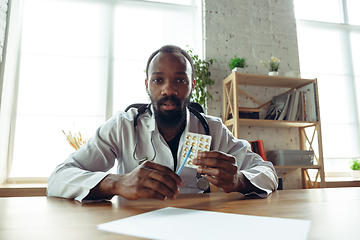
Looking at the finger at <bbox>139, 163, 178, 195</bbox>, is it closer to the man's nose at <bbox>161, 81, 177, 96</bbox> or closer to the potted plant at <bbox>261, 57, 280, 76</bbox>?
the man's nose at <bbox>161, 81, 177, 96</bbox>

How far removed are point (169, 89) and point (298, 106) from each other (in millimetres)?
1756

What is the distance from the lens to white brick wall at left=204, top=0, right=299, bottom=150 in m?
2.74

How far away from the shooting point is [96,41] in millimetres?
2734

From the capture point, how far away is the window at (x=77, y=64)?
2473 millimetres

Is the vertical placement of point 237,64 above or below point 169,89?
above

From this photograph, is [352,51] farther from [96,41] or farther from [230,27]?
[96,41]

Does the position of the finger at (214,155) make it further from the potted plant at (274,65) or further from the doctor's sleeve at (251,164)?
the potted plant at (274,65)

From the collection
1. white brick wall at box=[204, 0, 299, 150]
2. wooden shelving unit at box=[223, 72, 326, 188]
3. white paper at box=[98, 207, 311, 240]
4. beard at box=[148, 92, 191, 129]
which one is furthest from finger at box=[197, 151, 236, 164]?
white brick wall at box=[204, 0, 299, 150]

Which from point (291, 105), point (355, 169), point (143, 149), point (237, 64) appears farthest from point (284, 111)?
point (143, 149)

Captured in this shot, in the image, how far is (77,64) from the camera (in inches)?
104

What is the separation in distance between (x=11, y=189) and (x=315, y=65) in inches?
133

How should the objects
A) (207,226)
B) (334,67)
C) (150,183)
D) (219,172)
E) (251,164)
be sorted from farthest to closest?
(334,67) < (251,164) < (219,172) < (150,183) < (207,226)

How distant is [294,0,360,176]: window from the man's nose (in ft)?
7.97

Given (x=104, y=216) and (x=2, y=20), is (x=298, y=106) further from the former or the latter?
(x=2, y=20)
